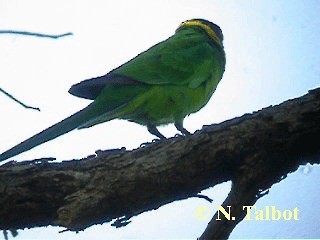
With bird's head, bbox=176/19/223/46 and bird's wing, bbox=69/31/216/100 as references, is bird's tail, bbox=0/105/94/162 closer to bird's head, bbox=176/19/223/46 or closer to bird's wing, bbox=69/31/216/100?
bird's wing, bbox=69/31/216/100

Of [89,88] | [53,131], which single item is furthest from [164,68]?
[53,131]

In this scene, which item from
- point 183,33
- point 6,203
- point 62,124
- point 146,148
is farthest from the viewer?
point 183,33

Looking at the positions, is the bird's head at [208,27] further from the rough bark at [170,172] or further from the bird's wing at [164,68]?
the rough bark at [170,172]

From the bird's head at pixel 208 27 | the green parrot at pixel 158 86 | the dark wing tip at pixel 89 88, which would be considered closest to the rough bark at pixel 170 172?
the green parrot at pixel 158 86

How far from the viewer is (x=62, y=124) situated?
2734 millimetres

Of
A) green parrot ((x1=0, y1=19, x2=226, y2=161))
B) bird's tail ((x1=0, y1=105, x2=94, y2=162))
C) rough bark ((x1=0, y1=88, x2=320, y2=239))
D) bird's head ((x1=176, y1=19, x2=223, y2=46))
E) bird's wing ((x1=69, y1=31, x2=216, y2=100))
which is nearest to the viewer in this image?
rough bark ((x1=0, y1=88, x2=320, y2=239))

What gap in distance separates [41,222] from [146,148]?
1.83 ft

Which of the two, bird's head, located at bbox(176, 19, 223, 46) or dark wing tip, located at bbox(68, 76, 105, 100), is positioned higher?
bird's head, located at bbox(176, 19, 223, 46)

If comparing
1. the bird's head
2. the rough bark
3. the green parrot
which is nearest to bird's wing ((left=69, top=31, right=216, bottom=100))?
the green parrot

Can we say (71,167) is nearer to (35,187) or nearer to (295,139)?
(35,187)

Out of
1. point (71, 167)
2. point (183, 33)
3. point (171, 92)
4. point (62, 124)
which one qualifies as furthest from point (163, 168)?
point (183, 33)

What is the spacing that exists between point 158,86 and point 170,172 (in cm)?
122

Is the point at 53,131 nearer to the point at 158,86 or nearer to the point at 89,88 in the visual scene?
the point at 89,88

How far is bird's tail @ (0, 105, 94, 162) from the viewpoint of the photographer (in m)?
2.43
